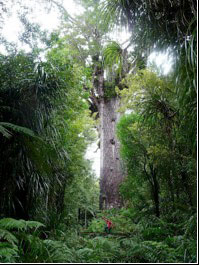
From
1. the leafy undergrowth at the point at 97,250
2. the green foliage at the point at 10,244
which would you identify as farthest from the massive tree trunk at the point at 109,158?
the green foliage at the point at 10,244

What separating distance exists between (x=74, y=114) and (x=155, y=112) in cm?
212

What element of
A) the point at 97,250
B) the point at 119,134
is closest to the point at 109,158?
the point at 119,134

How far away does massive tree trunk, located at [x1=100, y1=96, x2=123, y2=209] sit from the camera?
18.3ft

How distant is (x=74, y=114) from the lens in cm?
431

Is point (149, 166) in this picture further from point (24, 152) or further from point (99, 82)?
point (99, 82)

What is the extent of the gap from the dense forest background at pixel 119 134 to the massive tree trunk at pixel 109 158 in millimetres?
485

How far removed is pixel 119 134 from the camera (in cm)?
421

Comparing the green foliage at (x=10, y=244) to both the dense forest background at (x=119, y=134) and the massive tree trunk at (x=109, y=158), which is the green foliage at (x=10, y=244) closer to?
the dense forest background at (x=119, y=134)

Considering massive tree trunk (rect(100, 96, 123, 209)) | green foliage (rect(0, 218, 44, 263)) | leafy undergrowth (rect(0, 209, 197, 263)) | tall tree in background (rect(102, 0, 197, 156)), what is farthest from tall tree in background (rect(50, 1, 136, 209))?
green foliage (rect(0, 218, 44, 263))

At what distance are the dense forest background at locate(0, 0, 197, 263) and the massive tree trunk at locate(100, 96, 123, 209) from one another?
1.59 ft

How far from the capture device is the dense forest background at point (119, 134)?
1.83 metres

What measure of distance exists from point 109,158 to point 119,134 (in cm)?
188

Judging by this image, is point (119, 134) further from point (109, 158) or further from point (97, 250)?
point (97, 250)

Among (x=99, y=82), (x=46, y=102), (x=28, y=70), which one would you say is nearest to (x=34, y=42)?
(x=28, y=70)
